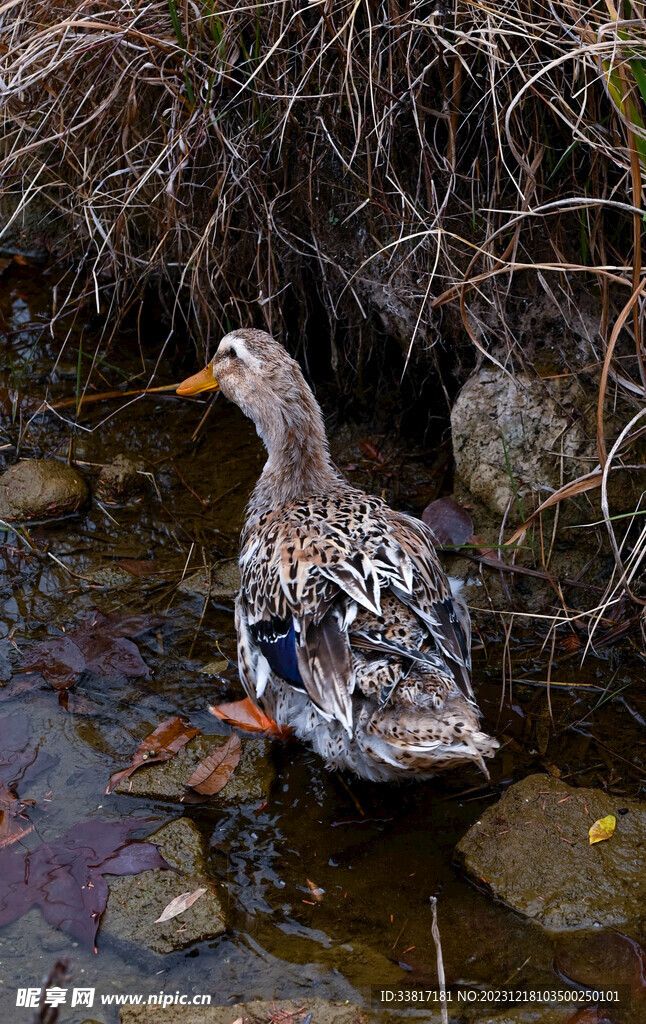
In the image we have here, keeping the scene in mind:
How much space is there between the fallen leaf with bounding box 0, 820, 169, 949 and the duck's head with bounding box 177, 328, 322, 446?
5.48ft

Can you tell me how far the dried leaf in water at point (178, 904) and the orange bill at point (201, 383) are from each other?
219 centimetres

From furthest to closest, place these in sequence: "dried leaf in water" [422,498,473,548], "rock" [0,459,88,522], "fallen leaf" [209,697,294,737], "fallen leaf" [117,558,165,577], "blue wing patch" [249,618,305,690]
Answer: "rock" [0,459,88,522] < "fallen leaf" [117,558,165,577] < "dried leaf in water" [422,498,473,548] < "fallen leaf" [209,697,294,737] < "blue wing patch" [249,618,305,690]

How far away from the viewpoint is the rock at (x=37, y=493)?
14.3 feet

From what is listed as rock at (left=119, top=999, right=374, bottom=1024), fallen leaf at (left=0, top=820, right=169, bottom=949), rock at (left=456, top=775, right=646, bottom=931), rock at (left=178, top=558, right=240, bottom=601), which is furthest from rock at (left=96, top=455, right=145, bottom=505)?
rock at (left=119, top=999, right=374, bottom=1024)

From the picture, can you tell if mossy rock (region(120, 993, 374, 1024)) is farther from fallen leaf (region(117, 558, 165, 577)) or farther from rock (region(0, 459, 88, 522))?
rock (region(0, 459, 88, 522))

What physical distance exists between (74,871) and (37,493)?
191 centimetres

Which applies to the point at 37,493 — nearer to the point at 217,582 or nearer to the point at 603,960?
the point at 217,582

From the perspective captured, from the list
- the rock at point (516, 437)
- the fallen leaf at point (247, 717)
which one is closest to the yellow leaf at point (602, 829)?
the fallen leaf at point (247, 717)

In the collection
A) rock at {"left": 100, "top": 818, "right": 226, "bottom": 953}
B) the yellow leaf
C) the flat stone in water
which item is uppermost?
the yellow leaf

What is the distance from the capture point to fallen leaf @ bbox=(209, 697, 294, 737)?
3535 millimetres

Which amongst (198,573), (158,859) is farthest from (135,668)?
(158,859)

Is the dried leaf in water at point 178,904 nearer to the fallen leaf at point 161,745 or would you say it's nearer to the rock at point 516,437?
the fallen leaf at point 161,745

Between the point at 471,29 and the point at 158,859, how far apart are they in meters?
2.99

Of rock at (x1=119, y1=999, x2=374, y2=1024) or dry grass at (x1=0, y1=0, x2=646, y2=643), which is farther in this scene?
dry grass at (x1=0, y1=0, x2=646, y2=643)
